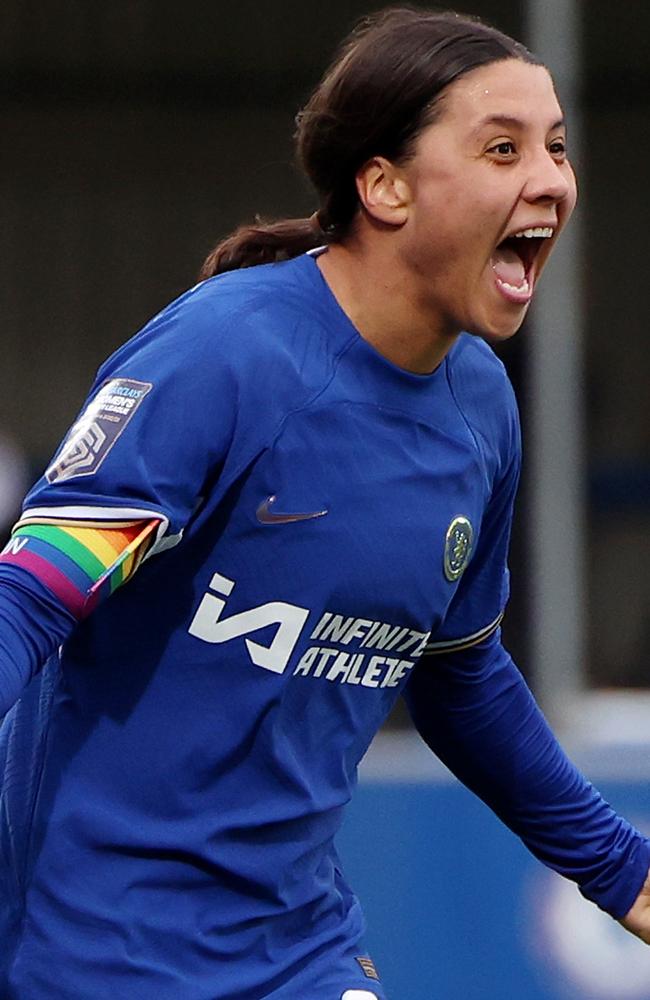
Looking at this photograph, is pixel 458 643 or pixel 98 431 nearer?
pixel 98 431

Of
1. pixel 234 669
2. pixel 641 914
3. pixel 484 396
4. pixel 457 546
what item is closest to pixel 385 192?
pixel 484 396

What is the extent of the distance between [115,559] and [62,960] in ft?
1.71

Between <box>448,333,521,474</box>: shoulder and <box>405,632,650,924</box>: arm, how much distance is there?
33 cm

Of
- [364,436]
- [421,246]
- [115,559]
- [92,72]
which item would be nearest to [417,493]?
[364,436]

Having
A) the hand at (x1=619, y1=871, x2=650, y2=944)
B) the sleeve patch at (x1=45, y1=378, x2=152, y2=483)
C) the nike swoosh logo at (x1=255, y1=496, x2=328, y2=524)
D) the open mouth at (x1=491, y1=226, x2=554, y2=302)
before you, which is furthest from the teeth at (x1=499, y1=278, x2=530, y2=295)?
the hand at (x1=619, y1=871, x2=650, y2=944)

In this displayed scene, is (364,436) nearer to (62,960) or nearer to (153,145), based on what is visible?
(62,960)

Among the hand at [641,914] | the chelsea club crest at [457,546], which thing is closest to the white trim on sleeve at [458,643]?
the chelsea club crest at [457,546]

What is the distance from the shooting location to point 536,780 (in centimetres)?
270

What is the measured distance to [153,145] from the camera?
9945mm

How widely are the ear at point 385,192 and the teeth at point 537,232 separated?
139 millimetres

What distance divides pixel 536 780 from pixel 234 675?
27.3 inches

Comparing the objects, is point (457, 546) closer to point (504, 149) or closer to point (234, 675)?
point (234, 675)

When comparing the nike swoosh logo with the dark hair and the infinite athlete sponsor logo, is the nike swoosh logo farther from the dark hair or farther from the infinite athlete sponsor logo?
the dark hair

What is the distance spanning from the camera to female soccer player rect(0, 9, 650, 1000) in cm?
214
